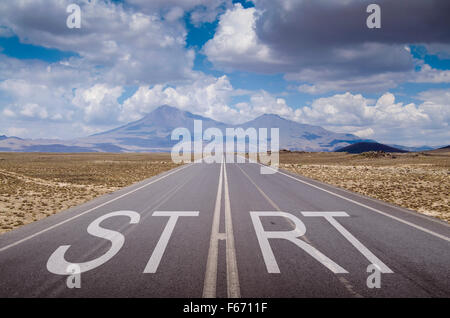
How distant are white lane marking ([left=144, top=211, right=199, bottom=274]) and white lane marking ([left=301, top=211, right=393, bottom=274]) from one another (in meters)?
3.92

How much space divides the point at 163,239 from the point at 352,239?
173 inches

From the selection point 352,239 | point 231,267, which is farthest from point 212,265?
point 352,239

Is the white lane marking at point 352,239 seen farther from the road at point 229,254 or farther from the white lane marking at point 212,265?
the white lane marking at point 212,265

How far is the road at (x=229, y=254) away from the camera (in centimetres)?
488

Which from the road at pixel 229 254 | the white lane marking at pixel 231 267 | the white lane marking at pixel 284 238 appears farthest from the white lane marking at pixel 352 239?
the white lane marking at pixel 231 267

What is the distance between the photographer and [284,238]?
25.0ft

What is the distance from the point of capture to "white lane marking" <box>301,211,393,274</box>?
582cm

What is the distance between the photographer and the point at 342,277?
5.27m

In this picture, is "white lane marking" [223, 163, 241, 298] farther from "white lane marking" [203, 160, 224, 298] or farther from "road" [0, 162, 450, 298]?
"white lane marking" [203, 160, 224, 298]

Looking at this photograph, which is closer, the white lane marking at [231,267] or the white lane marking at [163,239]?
the white lane marking at [231,267]

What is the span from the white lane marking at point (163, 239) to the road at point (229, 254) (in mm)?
24
